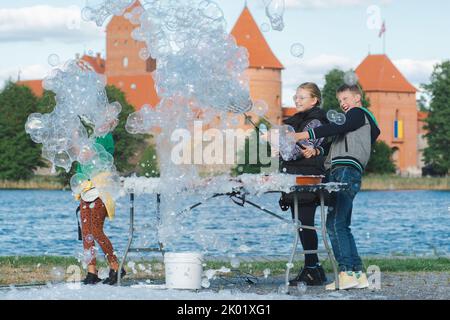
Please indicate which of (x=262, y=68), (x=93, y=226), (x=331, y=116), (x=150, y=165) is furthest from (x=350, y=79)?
(x=262, y=68)

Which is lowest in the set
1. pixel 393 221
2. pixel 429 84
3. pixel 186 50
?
pixel 393 221

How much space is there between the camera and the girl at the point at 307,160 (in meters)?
8.38

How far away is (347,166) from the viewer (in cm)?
816

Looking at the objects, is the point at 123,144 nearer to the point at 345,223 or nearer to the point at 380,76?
the point at 380,76

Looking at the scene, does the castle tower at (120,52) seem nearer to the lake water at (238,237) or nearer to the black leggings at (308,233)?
the lake water at (238,237)

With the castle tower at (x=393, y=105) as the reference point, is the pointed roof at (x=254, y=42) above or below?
above

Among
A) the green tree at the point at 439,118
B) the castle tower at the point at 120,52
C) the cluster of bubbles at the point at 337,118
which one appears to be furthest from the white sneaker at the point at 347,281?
the castle tower at the point at 120,52

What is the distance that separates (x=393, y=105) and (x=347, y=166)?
9522cm

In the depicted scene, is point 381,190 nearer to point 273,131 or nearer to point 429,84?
point 429,84

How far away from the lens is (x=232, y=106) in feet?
27.3

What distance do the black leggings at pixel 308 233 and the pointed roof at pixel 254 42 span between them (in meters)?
85.3

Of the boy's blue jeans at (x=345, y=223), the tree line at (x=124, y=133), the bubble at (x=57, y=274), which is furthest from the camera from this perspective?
the tree line at (x=124, y=133)
